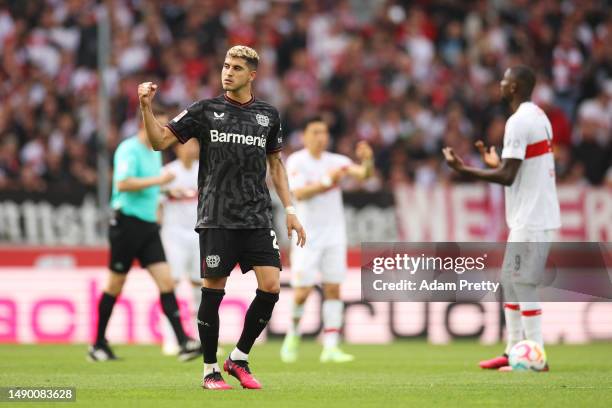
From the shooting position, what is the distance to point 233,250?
9695mm

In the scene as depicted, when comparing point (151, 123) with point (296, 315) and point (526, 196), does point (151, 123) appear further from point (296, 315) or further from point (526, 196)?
point (296, 315)

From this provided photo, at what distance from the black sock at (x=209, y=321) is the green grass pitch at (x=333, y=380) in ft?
1.11

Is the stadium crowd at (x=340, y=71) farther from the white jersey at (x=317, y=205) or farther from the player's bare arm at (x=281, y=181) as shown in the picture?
the player's bare arm at (x=281, y=181)

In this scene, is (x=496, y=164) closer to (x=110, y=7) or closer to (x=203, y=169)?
(x=203, y=169)

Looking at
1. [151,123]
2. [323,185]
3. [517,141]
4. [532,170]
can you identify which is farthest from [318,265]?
[151,123]

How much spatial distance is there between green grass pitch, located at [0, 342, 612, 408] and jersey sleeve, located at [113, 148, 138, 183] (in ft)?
6.37

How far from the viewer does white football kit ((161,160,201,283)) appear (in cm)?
1533

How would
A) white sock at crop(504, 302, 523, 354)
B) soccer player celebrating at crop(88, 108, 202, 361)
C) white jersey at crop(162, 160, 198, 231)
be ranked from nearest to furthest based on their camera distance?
white sock at crop(504, 302, 523, 354) < soccer player celebrating at crop(88, 108, 202, 361) < white jersey at crop(162, 160, 198, 231)

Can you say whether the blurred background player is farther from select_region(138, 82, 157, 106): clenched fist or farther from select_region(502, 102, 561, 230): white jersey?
select_region(138, 82, 157, 106): clenched fist

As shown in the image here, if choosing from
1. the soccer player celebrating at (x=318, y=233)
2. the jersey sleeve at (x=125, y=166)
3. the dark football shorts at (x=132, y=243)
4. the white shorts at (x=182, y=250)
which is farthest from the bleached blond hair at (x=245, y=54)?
the white shorts at (x=182, y=250)

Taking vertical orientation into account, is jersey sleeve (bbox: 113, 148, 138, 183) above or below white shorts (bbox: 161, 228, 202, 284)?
above

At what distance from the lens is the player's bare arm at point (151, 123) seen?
9.09 metres
